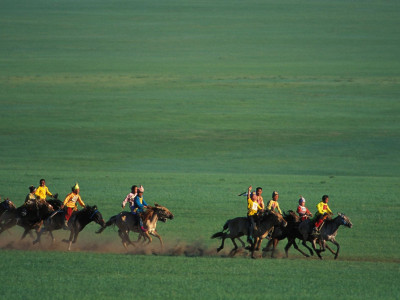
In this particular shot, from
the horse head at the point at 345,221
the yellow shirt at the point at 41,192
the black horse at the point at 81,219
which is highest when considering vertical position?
the yellow shirt at the point at 41,192

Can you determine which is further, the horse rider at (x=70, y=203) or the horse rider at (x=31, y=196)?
the horse rider at (x=31, y=196)

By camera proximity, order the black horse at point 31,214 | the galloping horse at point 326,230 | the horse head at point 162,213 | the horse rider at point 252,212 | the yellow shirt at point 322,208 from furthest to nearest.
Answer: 1. the black horse at point 31,214
2. the horse head at point 162,213
3. the yellow shirt at point 322,208
4. the horse rider at point 252,212
5. the galloping horse at point 326,230

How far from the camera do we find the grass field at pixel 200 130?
21.0 metres

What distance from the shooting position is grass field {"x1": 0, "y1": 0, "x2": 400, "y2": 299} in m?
21.0

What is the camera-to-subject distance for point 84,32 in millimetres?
111500

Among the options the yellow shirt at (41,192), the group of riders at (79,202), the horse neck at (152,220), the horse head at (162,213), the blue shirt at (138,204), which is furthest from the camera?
the yellow shirt at (41,192)

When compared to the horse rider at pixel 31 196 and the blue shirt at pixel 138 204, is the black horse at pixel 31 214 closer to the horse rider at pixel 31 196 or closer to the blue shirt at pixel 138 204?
the horse rider at pixel 31 196

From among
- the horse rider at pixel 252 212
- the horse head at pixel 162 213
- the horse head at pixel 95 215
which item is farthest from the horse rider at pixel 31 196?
the horse rider at pixel 252 212

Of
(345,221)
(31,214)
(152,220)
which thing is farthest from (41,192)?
(345,221)

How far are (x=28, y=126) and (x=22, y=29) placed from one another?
52.1 metres

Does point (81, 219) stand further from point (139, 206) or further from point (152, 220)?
point (152, 220)

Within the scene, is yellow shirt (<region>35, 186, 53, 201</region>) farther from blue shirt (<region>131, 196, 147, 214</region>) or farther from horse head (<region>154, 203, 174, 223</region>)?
horse head (<region>154, 203, 174, 223</region>)

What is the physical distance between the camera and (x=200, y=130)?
6209cm

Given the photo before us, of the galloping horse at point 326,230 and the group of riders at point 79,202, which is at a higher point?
the group of riders at point 79,202
